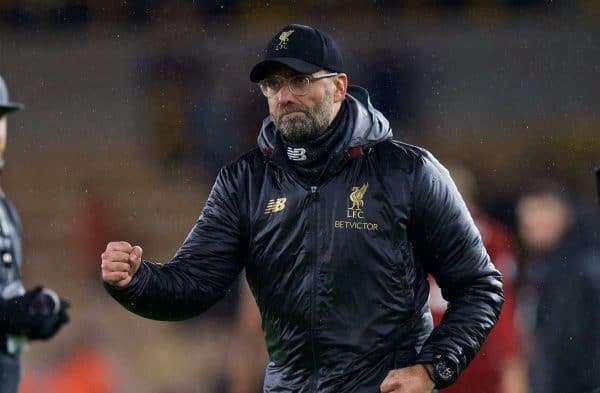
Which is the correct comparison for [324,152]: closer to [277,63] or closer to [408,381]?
[277,63]

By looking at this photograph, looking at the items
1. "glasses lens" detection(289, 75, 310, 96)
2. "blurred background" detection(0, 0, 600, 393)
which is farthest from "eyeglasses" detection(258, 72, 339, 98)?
"blurred background" detection(0, 0, 600, 393)

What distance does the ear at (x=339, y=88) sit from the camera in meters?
4.39

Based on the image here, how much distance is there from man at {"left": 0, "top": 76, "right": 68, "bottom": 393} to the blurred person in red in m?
3.08

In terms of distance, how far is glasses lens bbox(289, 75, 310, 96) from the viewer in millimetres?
4285

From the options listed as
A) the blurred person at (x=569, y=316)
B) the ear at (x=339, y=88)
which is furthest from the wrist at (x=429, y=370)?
the blurred person at (x=569, y=316)

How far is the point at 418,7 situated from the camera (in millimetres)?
11938

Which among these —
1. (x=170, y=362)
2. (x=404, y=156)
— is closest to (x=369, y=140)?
(x=404, y=156)

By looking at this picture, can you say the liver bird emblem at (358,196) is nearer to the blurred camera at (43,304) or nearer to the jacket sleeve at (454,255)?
the jacket sleeve at (454,255)

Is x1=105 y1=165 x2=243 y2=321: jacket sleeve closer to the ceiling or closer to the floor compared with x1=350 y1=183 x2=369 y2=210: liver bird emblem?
closer to the floor

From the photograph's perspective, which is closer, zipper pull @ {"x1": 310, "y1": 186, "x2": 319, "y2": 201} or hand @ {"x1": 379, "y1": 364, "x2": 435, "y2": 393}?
hand @ {"x1": 379, "y1": 364, "x2": 435, "y2": 393}

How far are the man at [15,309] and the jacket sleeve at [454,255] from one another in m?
1.30

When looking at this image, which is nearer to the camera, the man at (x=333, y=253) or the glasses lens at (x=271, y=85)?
the man at (x=333, y=253)

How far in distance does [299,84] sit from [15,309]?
131 centimetres

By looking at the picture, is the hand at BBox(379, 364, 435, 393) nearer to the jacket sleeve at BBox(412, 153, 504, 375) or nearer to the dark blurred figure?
the jacket sleeve at BBox(412, 153, 504, 375)
